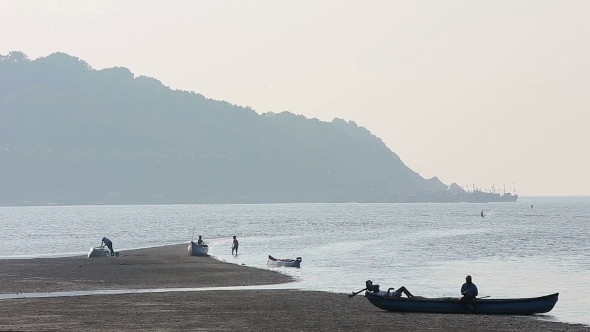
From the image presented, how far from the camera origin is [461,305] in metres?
38.8

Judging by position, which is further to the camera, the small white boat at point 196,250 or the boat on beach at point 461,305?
the small white boat at point 196,250

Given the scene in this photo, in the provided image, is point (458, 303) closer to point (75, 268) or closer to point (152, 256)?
point (75, 268)

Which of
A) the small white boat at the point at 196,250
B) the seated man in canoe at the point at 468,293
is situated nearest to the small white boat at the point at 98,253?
the small white boat at the point at 196,250

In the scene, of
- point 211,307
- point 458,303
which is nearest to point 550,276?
point 458,303

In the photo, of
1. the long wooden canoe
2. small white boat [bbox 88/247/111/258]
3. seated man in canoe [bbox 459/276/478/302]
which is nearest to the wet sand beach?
the long wooden canoe

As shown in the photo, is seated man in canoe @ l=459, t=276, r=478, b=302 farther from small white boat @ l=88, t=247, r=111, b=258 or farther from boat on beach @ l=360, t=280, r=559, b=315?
small white boat @ l=88, t=247, r=111, b=258

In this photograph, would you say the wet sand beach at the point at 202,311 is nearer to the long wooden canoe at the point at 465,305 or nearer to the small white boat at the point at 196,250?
the long wooden canoe at the point at 465,305

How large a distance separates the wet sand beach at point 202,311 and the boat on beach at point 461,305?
590mm

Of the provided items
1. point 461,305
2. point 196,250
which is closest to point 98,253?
point 196,250

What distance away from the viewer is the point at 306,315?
124 feet

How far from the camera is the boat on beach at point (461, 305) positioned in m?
38.8

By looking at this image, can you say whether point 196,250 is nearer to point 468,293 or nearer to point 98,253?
point 98,253

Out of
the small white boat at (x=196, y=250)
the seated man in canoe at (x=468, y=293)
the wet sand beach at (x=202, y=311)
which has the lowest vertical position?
the wet sand beach at (x=202, y=311)

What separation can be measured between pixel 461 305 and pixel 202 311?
408 inches
